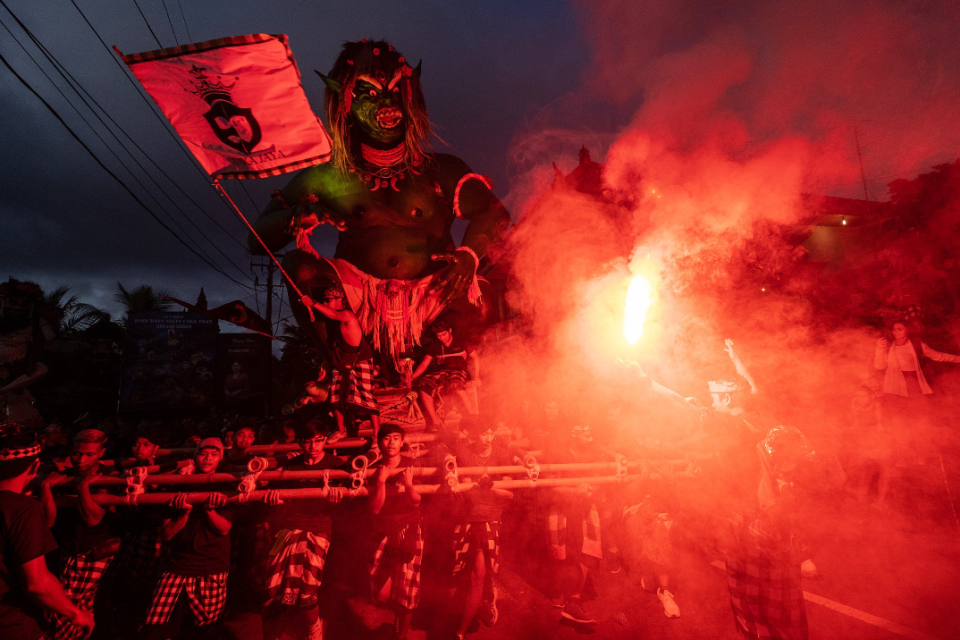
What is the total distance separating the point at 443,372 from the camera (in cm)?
448

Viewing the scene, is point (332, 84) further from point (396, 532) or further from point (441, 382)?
point (396, 532)

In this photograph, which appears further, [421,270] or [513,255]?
[513,255]

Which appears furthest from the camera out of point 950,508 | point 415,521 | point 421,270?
point 950,508

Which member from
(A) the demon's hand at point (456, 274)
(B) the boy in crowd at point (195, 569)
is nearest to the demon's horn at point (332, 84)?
(A) the demon's hand at point (456, 274)

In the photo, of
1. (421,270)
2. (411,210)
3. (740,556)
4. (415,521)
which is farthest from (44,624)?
(740,556)

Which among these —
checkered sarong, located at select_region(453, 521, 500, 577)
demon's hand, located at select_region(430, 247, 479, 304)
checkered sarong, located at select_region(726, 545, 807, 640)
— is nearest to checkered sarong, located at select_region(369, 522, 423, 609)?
checkered sarong, located at select_region(453, 521, 500, 577)

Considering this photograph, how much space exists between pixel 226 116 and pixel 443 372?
3.08 m

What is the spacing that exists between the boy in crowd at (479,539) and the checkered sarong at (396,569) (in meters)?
0.40

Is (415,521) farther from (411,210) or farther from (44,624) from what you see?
(411,210)

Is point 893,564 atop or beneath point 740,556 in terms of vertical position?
beneath

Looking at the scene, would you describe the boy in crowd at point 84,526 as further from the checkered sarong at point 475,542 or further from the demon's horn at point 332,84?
the demon's horn at point 332,84

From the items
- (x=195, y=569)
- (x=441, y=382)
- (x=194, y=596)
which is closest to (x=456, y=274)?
(x=441, y=382)

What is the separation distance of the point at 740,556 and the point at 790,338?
12.9 ft

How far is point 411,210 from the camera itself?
446cm
